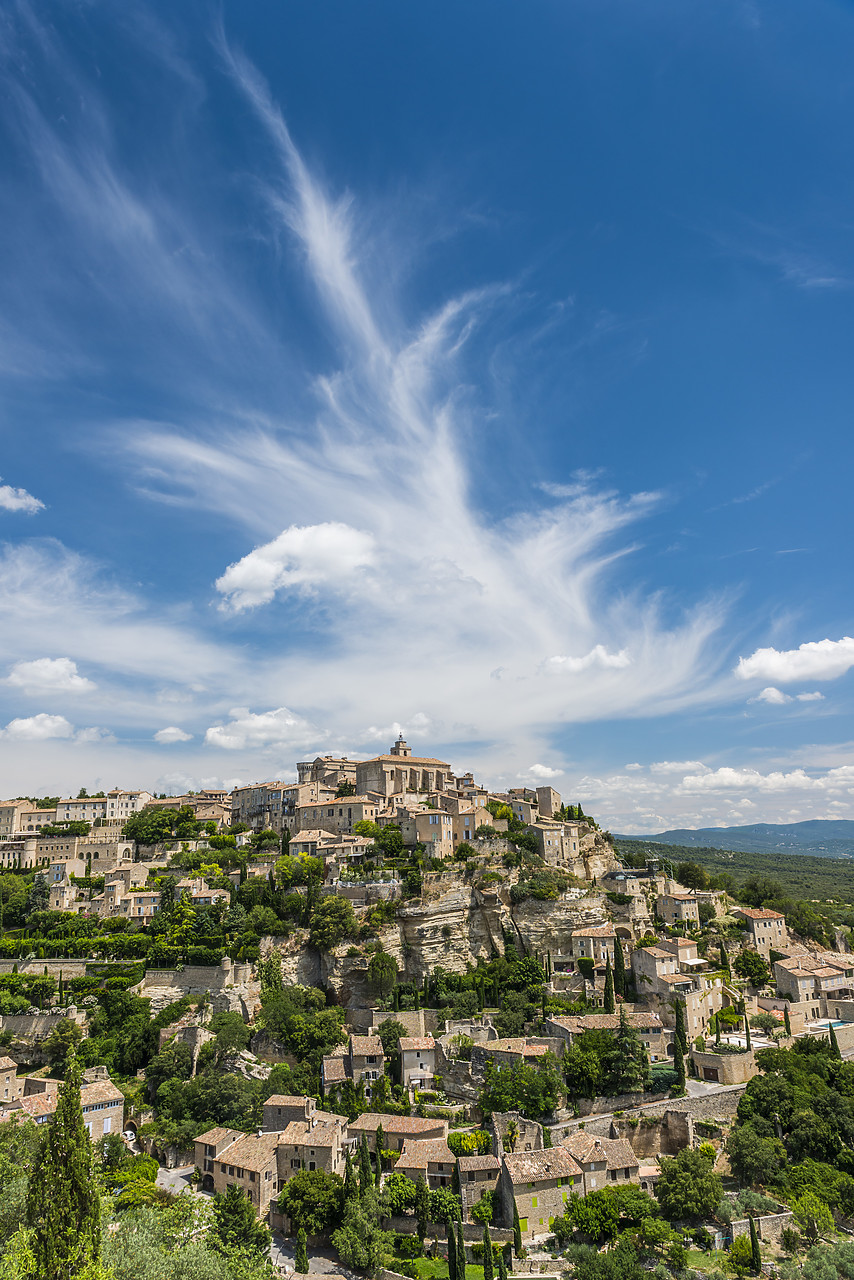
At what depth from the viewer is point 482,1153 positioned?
3788cm

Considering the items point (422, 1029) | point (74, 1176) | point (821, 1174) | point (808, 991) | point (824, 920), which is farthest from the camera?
point (824, 920)

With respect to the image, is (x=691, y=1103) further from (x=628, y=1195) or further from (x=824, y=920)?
(x=824, y=920)

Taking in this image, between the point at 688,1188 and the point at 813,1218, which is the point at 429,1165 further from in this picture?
the point at 813,1218

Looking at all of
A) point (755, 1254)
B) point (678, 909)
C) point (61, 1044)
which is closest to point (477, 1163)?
point (755, 1254)

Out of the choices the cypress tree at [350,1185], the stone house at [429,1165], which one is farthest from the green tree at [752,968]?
the cypress tree at [350,1185]

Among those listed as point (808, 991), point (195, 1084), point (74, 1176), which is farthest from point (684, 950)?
point (74, 1176)

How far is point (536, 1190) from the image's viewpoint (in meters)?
34.7

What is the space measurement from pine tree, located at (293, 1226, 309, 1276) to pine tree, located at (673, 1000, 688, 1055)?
22152 mm

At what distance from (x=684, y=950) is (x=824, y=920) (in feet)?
89.1

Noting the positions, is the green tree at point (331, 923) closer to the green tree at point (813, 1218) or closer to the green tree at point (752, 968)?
the green tree at point (752, 968)

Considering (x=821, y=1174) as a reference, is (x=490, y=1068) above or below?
above

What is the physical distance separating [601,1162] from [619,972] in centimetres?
1582

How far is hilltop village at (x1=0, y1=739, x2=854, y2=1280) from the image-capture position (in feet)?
113

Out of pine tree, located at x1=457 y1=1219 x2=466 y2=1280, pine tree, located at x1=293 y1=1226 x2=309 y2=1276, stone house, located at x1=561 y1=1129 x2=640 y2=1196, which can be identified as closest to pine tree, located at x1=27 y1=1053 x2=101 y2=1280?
pine tree, located at x1=293 y1=1226 x2=309 y2=1276
